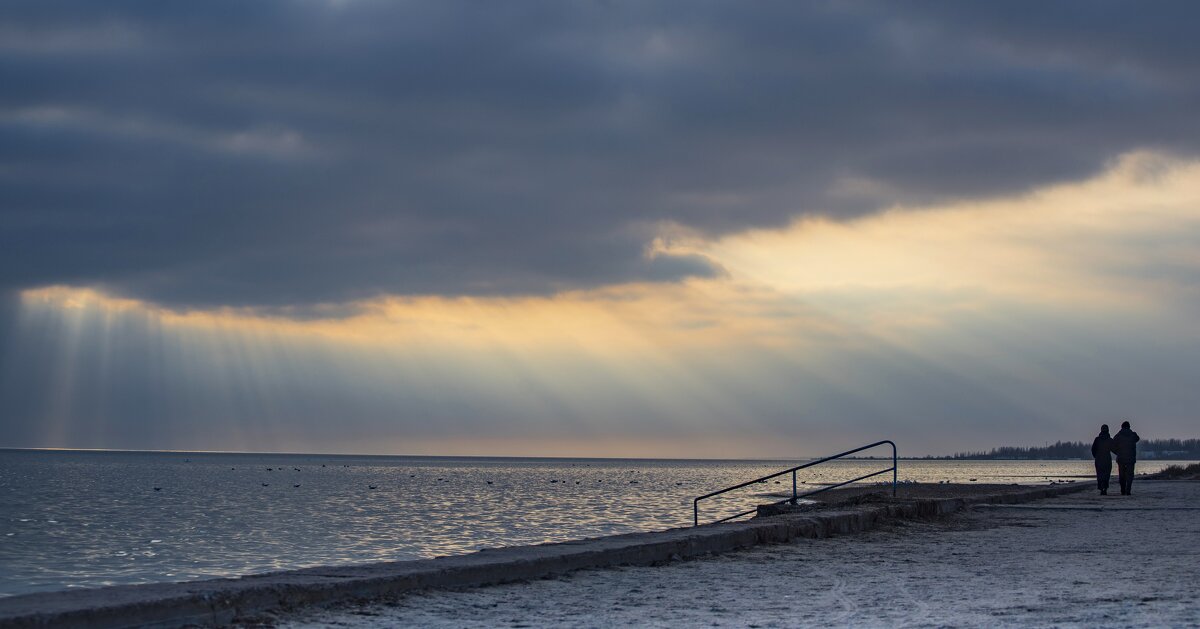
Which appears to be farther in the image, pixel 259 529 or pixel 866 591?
pixel 259 529

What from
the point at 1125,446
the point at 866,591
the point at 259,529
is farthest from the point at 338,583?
the point at 259,529

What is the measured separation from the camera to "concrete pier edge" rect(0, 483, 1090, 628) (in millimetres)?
5688

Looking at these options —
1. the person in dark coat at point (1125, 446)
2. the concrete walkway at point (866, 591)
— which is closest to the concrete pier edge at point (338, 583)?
the concrete walkway at point (866, 591)

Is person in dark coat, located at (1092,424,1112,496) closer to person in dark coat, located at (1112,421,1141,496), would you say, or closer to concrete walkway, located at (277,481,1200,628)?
person in dark coat, located at (1112,421,1141,496)

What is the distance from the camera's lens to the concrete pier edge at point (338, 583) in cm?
569

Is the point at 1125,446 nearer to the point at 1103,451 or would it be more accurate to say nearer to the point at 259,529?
the point at 1103,451

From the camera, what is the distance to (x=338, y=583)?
22.5 ft

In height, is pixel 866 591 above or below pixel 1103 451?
below

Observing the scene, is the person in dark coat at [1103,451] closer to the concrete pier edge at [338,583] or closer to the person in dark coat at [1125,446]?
the person in dark coat at [1125,446]

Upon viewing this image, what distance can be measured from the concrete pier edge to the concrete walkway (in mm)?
179

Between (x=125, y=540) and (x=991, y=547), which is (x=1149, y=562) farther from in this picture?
(x=125, y=540)

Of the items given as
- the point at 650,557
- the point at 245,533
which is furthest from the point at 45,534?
the point at 650,557

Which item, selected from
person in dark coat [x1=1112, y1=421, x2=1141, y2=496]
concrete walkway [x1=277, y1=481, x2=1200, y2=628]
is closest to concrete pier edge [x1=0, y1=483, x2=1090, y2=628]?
concrete walkway [x1=277, y1=481, x2=1200, y2=628]

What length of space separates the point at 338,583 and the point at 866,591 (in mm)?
3554
